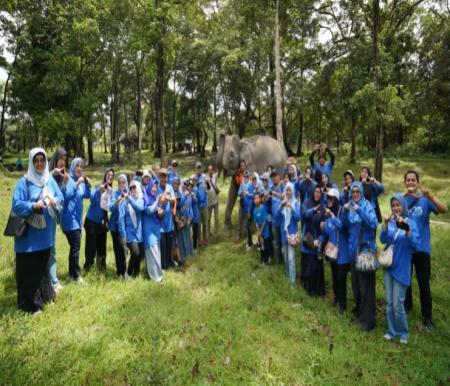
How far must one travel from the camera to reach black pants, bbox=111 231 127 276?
22.1ft

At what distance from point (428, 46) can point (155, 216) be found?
2239 cm

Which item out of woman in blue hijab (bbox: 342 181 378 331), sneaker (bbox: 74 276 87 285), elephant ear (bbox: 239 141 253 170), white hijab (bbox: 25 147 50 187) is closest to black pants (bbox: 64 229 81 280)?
sneaker (bbox: 74 276 87 285)

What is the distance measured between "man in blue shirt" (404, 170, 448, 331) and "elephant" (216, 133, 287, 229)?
19.5 feet

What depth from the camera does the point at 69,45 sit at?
23.9m

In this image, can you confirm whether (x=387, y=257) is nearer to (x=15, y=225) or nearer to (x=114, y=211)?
(x=114, y=211)

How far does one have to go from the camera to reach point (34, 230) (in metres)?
4.95

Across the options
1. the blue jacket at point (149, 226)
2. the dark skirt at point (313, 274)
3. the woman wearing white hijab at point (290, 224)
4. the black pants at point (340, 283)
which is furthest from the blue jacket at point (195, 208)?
the black pants at point (340, 283)

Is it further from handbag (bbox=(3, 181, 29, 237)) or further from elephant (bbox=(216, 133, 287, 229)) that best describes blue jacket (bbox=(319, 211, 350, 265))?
elephant (bbox=(216, 133, 287, 229))

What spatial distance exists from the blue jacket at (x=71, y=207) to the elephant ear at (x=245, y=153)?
5.67m

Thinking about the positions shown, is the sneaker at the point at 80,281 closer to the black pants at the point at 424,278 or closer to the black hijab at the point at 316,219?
the black hijab at the point at 316,219

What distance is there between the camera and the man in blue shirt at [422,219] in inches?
206

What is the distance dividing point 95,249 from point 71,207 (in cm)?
124

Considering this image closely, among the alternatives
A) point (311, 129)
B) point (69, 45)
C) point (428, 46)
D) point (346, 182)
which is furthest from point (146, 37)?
point (311, 129)

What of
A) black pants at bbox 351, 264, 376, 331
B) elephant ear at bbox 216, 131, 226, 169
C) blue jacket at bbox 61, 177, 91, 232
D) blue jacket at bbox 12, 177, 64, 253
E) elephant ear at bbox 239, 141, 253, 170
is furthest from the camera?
elephant ear at bbox 239, 141, 253, 170
